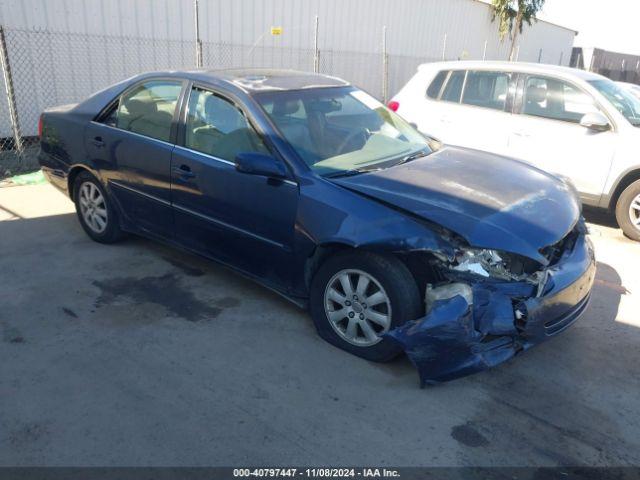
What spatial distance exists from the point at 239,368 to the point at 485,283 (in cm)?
154

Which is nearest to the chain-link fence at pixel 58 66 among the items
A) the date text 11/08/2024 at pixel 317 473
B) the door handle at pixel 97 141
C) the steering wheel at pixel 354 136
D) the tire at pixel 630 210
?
the door handle at pixel 97 141

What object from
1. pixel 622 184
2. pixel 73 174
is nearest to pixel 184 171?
pixel 73 174

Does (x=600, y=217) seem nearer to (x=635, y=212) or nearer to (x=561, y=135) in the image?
(x=635, y=212)

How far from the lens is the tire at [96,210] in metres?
4.93

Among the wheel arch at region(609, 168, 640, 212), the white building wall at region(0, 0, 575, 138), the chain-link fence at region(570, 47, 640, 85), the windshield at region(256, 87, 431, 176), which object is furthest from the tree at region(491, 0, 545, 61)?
the windshield at region(256, 87, 431, 176)

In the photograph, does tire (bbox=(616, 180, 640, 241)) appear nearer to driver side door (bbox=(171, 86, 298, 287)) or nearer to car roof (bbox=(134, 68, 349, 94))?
car roof (bbox=(134, 68, 349, 94))

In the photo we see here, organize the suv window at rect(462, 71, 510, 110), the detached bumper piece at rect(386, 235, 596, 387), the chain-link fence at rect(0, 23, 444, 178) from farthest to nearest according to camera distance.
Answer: the chain-link fence at rect(0, 23, 444, 178)
the suv window at rect(462, 71, 510, 110)
the detached bumper piece at rect(386, 235, 596, 387)

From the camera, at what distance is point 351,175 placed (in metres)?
3.49

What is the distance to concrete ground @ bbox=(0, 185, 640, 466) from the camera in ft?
8.59

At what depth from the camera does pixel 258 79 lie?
4.09 meters

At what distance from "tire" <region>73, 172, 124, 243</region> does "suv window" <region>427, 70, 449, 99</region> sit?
4374 millimetres

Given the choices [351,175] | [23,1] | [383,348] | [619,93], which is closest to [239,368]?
[383,348]

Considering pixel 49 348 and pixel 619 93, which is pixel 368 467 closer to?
pixel 49 348

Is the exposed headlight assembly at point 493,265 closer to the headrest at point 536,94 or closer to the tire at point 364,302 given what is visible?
the tire at point 364,302
